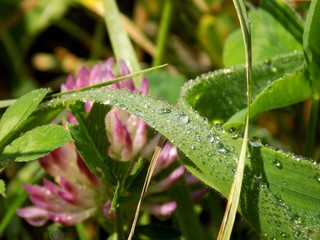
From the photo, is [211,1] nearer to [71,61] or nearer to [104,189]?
[71,61]

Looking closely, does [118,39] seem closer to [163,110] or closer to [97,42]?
[163,110]

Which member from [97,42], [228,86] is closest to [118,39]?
[228,86]

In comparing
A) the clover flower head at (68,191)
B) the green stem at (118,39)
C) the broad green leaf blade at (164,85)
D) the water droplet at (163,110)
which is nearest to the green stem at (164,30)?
the broad green leaf blade at (164,85)

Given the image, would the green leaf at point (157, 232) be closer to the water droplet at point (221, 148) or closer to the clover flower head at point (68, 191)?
the clover flower head at point (68, 191)

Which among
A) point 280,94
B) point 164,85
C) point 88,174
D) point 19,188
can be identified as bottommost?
point 19,188

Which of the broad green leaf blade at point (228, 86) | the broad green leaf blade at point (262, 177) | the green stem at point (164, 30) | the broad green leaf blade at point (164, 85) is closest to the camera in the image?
the broad green leaf blade at point (262, 177)

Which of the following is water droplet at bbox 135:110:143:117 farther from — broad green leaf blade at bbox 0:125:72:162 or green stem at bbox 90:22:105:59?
green stem at bbox 90:22:105:59

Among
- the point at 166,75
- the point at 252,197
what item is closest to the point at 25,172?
the point at 166,75
